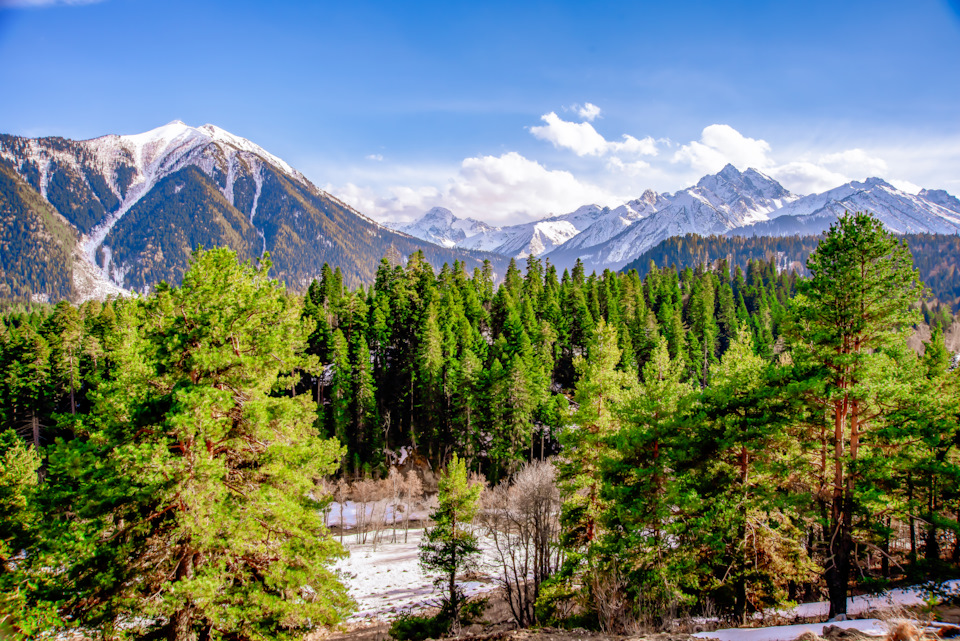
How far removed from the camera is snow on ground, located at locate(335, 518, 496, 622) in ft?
82.1

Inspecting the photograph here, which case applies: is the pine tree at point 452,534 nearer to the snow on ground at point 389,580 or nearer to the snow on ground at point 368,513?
the snow on ground at point 389,580

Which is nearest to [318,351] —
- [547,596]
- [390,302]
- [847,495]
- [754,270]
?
[390,302]

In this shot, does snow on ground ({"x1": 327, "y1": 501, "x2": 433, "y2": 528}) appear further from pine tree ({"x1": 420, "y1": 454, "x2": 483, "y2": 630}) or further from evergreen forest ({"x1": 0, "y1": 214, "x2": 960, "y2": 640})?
evergreen forest ({"x1": 0, "y1": 214, "x2": 960, "y2": 640})

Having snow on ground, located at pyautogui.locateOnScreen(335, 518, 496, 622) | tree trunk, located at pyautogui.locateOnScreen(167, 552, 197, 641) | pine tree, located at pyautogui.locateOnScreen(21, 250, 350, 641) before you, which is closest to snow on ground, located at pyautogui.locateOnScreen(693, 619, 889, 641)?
pine tree, located at pyautogui.locateOnScreen(21, 250, 350, 641)

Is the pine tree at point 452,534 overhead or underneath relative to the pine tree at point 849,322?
underneath

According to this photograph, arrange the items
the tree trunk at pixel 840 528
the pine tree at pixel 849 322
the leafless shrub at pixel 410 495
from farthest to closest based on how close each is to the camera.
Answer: the leafless shrub at pixel 410 495
the tree trunk at pixel 840 528
the pine tree at pixel 849 322

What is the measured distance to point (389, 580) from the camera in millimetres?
29531

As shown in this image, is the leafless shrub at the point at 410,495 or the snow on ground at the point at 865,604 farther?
the leafless shrub at the point at 410,495

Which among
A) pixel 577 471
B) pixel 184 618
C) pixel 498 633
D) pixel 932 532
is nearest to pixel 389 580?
pixel 577 471

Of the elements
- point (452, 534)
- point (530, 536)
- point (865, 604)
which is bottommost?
point (530, 536)

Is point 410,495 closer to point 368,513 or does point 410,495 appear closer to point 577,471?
point 368,513

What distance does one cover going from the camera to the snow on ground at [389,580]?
2503cm

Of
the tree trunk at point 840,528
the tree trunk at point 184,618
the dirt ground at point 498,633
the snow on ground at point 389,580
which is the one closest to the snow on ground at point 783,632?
the dirt ground at point 498,633

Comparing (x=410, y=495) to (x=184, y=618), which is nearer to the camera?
(x=184, y=618)
